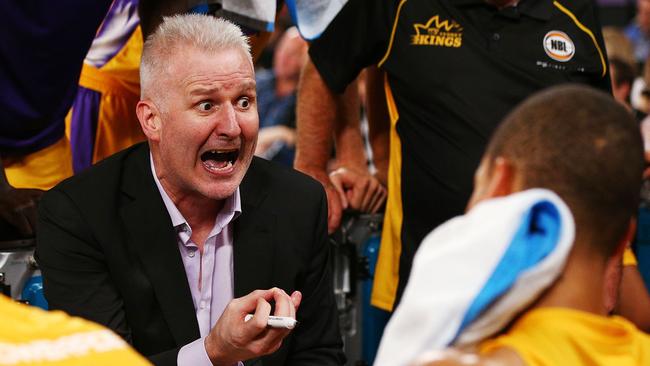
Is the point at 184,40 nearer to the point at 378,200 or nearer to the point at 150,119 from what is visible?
the point at 150,119

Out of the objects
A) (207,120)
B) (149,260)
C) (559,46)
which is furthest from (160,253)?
(559,46)

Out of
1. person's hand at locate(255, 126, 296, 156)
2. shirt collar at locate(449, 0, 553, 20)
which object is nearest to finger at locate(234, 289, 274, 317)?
shirt collar at locate(449, 0, 553, 20)

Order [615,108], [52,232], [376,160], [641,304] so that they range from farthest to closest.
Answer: [376,160], [641,304], [52,232], [615,108]

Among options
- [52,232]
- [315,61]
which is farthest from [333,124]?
[52,232]

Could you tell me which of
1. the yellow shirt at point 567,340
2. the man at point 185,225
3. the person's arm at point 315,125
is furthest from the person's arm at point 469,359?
the person's arm at point 315,125

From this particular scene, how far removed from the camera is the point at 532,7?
9.17 ft

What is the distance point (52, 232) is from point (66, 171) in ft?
2.24

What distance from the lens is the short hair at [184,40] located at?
2.17 meters

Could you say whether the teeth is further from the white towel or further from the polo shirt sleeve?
the white towel

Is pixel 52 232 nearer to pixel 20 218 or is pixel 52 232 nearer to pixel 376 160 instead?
pixel 20 218

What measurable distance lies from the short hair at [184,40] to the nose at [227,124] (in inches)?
4.5

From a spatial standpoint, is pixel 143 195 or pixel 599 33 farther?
pixel 599 33

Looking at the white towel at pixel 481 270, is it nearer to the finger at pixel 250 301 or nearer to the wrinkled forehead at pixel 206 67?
the finger at pixel 250 301

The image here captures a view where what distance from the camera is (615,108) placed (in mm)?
1350
